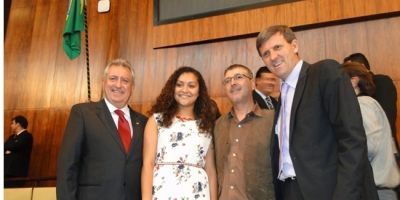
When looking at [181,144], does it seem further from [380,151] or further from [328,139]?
[380,151]

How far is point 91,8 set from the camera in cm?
619

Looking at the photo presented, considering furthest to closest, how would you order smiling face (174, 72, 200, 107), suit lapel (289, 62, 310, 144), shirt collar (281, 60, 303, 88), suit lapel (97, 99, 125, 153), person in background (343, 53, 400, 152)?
person in background (343, 53, 400, 152), smiling face (174, 72, 200, 107), suit lapel (97, 99, 125, 153), shirt collar (281, 60, 303, 88), suit lapel (289, 62, 310, 144)

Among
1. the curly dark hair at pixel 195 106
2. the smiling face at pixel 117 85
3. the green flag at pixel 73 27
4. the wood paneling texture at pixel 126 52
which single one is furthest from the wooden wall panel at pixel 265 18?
the smiling face at pixel 117 85

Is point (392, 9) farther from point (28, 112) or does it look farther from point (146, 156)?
point (28, 112)

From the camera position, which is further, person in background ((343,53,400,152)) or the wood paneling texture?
the wood paneling texture

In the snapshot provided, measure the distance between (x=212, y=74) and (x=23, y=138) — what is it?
8.89 feet

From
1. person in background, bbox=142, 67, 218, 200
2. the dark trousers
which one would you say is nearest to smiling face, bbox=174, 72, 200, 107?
person in background, bbox=142, 67, 218, 200

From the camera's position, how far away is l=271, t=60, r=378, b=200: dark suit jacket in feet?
4.90

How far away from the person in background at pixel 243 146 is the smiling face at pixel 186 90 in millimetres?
191

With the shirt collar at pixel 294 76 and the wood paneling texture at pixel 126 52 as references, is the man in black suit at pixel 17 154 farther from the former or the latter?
→ the shirt collar at pixel 294 76

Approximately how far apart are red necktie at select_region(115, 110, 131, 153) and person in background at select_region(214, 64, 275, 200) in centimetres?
50

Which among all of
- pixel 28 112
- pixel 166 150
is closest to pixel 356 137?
pixel 166 150

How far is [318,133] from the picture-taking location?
1.63 m

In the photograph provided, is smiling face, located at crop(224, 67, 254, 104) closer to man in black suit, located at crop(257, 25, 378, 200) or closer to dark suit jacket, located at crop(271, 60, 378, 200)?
man in black suit, located at crop(257, 25, 378, 200)
